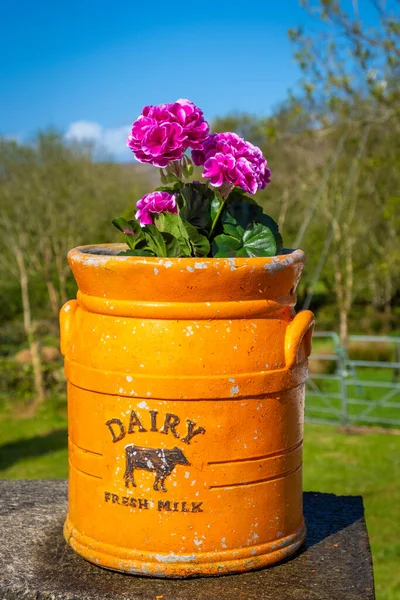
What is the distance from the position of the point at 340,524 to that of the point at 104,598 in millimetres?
874

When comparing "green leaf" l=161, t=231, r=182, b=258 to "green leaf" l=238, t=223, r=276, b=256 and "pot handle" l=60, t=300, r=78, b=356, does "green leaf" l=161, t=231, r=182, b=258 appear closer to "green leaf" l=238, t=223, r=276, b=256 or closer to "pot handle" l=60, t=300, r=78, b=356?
"green leaf" l=238, t=223, r=276, b=256

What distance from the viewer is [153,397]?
1.95m

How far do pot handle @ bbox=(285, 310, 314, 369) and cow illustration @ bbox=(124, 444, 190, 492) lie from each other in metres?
0.38

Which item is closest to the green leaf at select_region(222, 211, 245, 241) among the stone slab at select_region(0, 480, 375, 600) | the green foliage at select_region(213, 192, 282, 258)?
the green foliage at select_region(213, 192, 282, 258)

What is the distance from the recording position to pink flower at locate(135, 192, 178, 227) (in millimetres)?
2133

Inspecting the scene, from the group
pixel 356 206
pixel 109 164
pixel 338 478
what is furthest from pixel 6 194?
pixel 338 478

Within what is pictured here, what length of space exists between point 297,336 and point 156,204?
0.53 meters

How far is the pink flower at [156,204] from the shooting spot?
2.13 meters

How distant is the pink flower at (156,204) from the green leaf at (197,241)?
90mm

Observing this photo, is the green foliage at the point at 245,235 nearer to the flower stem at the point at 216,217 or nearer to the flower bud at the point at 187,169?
the flower stem at the point at 216,217

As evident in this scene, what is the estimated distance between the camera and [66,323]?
2219mm

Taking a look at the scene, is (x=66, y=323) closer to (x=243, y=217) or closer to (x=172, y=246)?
(x=172, y=246)

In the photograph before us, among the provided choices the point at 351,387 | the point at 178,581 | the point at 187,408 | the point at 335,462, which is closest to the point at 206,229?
the point at 187,408

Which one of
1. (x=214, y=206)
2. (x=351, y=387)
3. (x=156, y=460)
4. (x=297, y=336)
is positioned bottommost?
(x=351, y=387)
